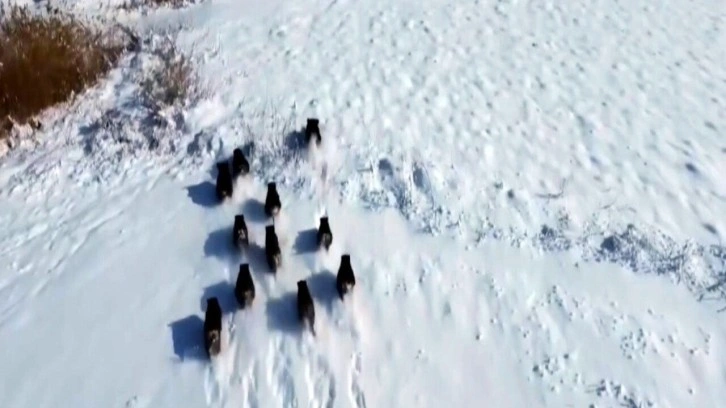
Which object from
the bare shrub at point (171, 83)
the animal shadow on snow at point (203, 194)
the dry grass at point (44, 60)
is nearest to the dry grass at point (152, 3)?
the dry grass at point (44, 60)

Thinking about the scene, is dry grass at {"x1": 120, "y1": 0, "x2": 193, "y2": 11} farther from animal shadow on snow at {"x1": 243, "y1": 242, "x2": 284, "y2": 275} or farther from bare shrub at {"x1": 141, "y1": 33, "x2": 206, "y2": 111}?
animal shadow on snow at {"x1": 243, "y1": 242, "x2": 284, "y2": 275}

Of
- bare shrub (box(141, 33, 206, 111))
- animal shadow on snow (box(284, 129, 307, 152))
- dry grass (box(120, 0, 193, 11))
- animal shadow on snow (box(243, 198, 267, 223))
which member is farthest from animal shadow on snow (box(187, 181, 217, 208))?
dry grass (box(120, 0, 193, 11))

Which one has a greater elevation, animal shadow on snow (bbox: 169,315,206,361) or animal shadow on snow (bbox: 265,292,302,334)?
animal shadow on snow (bbox: 169,315,206,361)

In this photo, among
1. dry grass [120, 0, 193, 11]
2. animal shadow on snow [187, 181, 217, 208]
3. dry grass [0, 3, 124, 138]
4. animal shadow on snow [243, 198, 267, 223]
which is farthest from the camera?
dry grass [120, 0, 193, 11]

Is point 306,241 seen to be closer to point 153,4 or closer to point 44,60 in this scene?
point 44,60

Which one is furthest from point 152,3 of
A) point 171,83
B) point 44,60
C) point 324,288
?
point 324,288

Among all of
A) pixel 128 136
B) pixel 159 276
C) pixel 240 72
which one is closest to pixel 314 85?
pixel 240 72

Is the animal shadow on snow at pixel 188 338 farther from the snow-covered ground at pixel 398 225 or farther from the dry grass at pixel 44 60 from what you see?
the dry grass at pixel 44 60

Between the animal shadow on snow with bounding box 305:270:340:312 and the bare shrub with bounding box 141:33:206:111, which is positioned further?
the bare shrub with bounding box 141:33:206:111
